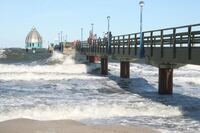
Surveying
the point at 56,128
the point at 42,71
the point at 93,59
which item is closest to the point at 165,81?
the point at 56,128

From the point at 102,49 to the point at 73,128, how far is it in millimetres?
32294

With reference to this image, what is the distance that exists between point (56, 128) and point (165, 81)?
1404 cm

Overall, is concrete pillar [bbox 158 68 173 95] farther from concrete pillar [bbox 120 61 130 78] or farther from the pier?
concrete pillar [bbox 120 61 130 78]

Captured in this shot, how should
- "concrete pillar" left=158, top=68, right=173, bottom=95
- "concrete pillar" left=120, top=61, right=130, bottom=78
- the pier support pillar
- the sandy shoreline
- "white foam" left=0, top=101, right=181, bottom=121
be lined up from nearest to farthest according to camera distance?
the sandy shoreline < "white foam" left=0, top=101, right=181, bottom=121 < "concrete pillar" left=158, top=68, right=173, bottom=95 < "concrete pillar" left=120, top=61, right=130, bottom=78 < the pier support pillar

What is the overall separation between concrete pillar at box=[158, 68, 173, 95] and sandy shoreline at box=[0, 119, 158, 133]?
39.8ft

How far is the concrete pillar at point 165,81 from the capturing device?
90.5 feet

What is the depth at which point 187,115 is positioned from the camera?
19625 millimetres

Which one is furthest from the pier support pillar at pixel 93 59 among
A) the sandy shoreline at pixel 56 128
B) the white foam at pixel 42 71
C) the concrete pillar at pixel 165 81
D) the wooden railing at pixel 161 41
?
the sandy shoreline at pixel 56 128

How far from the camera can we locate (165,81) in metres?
27.7

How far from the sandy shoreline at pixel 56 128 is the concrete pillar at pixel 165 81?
1214 centimetres

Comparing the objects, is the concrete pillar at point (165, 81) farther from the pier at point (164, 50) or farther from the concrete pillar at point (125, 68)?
the concrete pillar at point (125, 68)

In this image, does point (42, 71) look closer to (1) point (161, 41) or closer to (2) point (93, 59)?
(2) point (93, 59)

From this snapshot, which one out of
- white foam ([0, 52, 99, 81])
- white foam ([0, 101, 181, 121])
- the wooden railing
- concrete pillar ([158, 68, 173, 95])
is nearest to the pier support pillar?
white foam ([0, 52, 99, 81])

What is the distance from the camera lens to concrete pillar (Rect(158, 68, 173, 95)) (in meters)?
27.6
